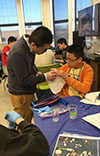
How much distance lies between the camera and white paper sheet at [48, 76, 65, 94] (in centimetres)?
169

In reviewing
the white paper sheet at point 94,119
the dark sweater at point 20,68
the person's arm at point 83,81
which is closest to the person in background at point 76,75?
the person's arm at point 83,81

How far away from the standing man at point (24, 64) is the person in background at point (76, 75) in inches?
8.6

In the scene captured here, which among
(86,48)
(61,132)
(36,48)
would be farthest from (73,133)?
(86,48)

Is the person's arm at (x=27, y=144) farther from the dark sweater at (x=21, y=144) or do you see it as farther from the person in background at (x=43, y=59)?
the person in background at (x=43, y=59)

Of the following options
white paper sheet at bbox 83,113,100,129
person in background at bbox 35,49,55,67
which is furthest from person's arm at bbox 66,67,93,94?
person in background at bbox 35,49,55,67

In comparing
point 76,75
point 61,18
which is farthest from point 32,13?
point 76,75

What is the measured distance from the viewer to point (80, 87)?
162 cm

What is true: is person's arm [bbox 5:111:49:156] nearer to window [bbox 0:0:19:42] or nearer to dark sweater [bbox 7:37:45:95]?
dark sweater [bbox 7:37:45:95]

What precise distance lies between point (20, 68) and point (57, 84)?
540 millimetres

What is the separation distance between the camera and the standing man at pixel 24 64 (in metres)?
1.31

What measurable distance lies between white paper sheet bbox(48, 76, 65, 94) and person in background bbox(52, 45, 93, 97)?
0.06 m

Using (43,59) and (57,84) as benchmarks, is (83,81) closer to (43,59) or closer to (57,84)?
(57,84)

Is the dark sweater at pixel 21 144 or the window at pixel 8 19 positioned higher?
the window at pixel 8 19

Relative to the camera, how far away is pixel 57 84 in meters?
1.71
